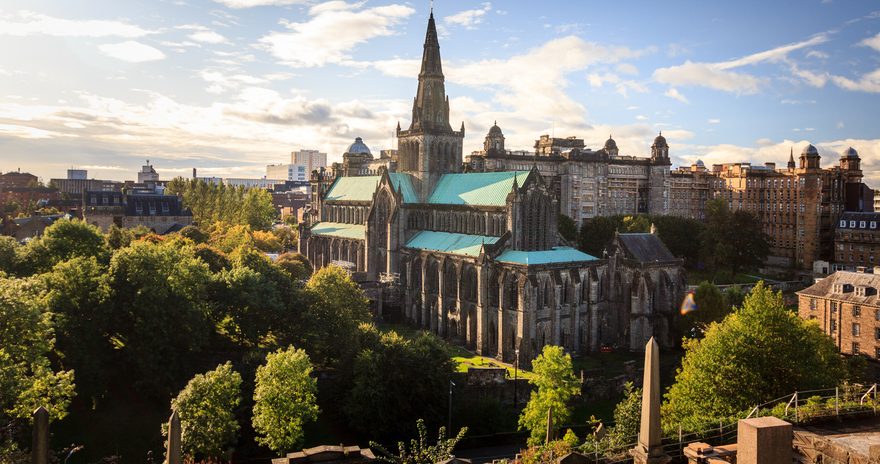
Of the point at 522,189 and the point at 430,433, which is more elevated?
the point at 522,189

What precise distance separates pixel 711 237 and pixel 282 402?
75309 mm

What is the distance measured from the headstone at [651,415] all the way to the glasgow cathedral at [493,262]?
112 feet

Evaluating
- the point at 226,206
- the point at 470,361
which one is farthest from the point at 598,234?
the point at 226,206

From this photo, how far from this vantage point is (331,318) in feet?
166

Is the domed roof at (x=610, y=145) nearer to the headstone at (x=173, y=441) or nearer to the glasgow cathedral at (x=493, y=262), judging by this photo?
the glasgow cathedral at (x=493, y=262)

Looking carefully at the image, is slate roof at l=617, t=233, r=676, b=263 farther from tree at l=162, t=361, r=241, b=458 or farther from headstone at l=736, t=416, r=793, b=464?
headstone at l=736, t=416, r=793, b=464

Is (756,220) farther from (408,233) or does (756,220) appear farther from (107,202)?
(107,202)

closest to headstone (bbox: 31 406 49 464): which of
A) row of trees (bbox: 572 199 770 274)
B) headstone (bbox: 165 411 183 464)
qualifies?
headstone (bbox: 165 411 183 464)

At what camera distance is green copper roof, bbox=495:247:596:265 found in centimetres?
5966

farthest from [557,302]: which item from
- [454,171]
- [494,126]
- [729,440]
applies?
[494,126]

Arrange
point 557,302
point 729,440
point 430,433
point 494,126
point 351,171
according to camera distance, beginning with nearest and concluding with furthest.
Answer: point 729,440
point 430,433
point 557,302
point 494,126
point 351,171

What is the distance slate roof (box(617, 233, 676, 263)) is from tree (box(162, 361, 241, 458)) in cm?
4349

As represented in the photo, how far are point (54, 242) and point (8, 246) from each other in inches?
129

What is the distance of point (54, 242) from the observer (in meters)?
53.3
